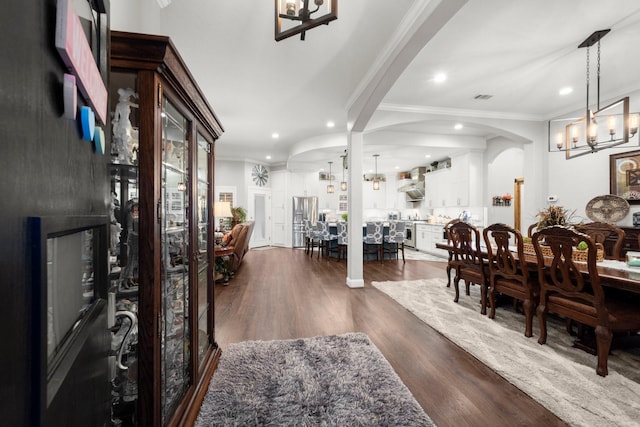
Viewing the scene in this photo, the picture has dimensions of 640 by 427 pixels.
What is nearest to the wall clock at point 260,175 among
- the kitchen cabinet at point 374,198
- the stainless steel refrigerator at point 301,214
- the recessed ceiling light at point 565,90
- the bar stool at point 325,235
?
the stainless steel refrigerator at point 301,214

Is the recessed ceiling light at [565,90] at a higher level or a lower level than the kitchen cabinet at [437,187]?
higher

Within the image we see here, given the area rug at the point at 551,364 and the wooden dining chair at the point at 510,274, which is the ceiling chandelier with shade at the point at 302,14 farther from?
the area rug at the point at 551,364

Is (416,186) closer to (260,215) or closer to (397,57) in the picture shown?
(260,215)

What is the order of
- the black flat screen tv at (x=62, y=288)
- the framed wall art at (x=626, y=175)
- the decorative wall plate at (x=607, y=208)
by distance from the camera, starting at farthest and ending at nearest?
the decorative wall plate at (x=607, y=208), the framed wall art at (x=626, y=175), the black flat screen tv at (x=62, y=288)

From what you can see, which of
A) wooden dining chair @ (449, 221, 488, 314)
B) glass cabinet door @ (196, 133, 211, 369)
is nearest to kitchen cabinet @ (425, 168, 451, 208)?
Result: wooden dining chair @ (449, 221, 488, 314)

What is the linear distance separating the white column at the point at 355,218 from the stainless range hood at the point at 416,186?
5.15m

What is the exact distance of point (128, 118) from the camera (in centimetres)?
113

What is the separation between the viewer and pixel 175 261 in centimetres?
139

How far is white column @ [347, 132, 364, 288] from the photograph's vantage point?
4.19 m

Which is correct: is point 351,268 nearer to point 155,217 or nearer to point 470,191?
point 155,217

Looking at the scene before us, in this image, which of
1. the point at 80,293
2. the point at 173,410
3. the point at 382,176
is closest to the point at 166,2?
the point at 80,293

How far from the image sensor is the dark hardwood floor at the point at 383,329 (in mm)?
1623

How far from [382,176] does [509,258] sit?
26.5 ft

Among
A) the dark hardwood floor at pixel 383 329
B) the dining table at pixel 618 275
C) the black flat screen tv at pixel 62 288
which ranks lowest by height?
the dark hardwood floor at pixel 383 329
